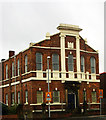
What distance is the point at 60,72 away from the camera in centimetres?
3862

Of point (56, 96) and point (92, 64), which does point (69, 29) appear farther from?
point (56, 96)

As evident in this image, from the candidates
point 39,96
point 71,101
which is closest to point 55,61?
point 39,96

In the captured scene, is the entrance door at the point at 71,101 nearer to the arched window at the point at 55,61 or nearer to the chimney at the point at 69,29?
the arched window at the point at 55,61

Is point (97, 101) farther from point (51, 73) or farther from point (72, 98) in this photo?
point (51, 73)

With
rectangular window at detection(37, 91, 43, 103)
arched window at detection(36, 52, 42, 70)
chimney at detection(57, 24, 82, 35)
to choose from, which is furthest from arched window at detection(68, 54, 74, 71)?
rectangular window at detection(37, 91, 43, 103)

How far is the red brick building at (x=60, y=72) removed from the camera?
37.2 meters

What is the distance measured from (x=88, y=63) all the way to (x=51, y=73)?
662 cm

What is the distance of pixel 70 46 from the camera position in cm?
4000

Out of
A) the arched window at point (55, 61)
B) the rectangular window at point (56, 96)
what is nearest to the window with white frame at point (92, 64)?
the arched window at point (55, 61)

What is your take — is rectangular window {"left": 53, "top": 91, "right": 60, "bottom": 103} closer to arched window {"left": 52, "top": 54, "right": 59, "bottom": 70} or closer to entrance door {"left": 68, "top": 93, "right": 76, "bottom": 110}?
entrance door {"left": 68, "top": 93, "right": 76, "bottom": 110}

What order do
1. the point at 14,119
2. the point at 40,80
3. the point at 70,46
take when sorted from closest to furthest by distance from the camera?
the point at 14,119 < the point at 40,80 < the point at 70,46

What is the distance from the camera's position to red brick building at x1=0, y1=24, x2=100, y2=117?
3716 centimetres

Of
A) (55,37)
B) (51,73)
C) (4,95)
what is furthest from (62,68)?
(4,95)

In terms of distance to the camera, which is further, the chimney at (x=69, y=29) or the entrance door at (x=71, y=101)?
the chimney at (x=69, y=29)
